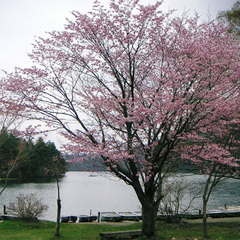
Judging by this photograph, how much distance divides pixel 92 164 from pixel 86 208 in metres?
18.5

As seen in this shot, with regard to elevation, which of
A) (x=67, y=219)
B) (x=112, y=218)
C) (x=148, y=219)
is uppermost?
(x=148, y=219)

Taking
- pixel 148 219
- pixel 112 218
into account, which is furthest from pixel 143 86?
pixel 112 218

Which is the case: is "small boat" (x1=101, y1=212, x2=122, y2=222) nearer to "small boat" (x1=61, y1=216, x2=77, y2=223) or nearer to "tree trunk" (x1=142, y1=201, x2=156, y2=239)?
"small boat" (x1=61, y1=216, x2=77, y2=223)

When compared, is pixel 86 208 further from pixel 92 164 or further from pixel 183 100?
pixel 183 100

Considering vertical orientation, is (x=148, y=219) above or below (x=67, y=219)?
above

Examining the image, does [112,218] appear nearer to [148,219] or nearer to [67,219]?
[67,219]

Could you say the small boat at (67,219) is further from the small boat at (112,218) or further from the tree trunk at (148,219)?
the tree trunk at (148,219)

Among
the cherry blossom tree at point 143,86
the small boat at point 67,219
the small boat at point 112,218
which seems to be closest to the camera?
the cherry blossom tree at point 143,86

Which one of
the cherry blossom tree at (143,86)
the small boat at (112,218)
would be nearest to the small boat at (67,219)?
the small boat at (112,218)

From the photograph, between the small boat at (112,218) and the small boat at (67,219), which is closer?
the small boat at (112,218)

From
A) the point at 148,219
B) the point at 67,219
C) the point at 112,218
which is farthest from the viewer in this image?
the point at 67,219

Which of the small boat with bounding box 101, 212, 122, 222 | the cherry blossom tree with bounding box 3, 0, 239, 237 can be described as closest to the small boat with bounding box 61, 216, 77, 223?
the small boat with bounding box 101, 212, 122, 222

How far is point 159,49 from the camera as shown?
33.1 feet

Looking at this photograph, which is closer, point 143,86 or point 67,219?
point 143,86
